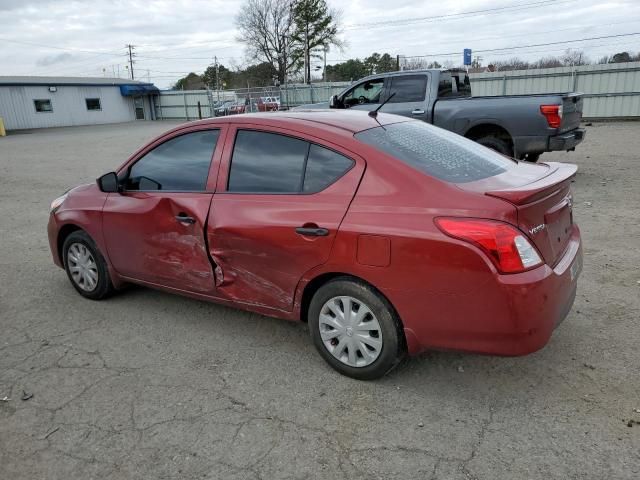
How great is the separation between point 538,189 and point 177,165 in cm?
253

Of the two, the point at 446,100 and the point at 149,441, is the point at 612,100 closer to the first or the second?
the point at 446,100

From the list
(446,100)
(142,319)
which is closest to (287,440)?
(142,319)

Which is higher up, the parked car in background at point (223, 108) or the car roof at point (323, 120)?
the car roof at point (323, 120)

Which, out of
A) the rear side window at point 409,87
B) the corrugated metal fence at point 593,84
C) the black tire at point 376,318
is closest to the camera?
the black tire at point 376,318

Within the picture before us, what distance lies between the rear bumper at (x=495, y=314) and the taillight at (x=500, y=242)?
0.18ft

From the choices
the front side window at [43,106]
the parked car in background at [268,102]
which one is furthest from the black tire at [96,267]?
the front side window at [43,106]

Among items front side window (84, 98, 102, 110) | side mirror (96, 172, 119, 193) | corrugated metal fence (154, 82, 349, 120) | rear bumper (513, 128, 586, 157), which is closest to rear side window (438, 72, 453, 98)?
rear bumper (513, 128, 586, 157)

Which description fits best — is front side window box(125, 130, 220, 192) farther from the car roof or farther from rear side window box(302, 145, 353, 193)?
rear side window box(302, 145, 353, 193)

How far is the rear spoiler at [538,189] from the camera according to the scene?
8.89 ft

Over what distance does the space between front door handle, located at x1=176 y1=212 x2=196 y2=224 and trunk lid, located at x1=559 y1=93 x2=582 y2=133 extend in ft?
22.0

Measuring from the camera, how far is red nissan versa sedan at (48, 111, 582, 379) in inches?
106

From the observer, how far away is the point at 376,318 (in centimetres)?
301

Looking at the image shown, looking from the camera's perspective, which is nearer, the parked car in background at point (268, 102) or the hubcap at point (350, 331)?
the hubcap at point (350, 331)

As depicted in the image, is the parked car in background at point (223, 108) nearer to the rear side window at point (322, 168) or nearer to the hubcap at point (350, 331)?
the rear side window at point (322, 168)
